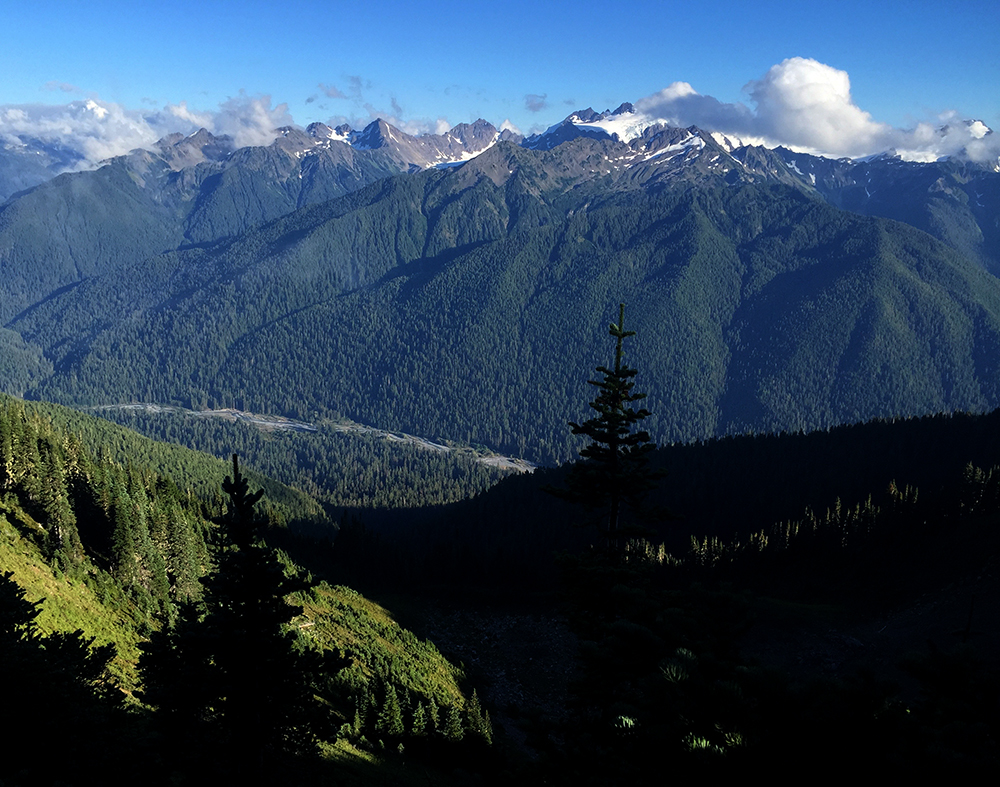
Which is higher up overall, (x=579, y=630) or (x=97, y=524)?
(x=579, y=630)

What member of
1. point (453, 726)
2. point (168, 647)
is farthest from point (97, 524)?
point (168, 647)

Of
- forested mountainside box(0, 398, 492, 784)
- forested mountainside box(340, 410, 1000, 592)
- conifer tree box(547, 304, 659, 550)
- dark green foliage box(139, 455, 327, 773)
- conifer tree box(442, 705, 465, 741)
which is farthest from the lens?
forested mountainside box(340, 410, 1000, 592)

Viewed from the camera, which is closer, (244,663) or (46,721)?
(244,663)

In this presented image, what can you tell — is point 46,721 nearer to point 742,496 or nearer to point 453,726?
point 453,726

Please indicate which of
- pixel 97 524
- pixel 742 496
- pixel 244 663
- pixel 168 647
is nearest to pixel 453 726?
pixel 168 647

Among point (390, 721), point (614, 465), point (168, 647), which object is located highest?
point (614, 465)

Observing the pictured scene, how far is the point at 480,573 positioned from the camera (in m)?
128

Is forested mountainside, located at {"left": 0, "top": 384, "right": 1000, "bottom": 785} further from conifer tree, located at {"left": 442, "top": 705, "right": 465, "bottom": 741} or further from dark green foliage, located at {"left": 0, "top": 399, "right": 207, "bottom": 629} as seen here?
dark green foliage, located at {"left": 0, "top": 399, "right": 207, "bottom": 629}

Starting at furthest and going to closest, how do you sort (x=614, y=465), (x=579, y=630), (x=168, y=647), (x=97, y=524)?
(x=97, y=524) → (x=614, y=465) → (x=579, y=630) → (x=168, y=647)

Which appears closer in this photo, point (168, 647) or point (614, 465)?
point (168, 647)

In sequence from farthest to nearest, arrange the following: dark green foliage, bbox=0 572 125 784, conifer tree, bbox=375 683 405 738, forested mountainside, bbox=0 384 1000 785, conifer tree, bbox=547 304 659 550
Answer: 1. conifer tree, bbox=375 683 405 738
2. conifer tree, bbox=547 304 659 550
3. dark green foliage, bbox=0 572 125 784
4. forested mountainside, bbox=0 384 1000 785

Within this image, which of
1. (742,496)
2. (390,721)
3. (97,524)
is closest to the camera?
(390,721)

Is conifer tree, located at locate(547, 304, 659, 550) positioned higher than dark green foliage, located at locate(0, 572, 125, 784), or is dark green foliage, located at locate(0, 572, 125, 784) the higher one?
conifer tree, located at locate(547, 304, 659, 550)

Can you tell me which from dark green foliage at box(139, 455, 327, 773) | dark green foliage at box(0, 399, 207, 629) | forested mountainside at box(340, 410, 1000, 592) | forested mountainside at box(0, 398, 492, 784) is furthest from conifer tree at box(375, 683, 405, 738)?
forested mountainside at box(340, 410, 1000, 592)
